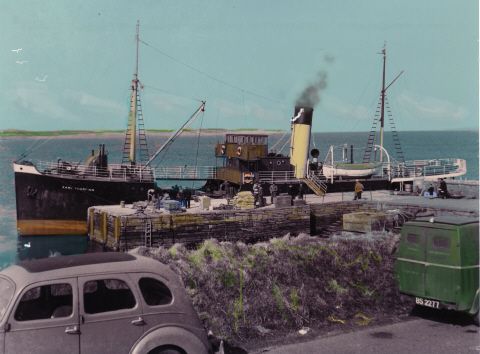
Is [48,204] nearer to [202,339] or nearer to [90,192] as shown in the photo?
[90,192]

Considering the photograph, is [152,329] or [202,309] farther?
[202,309]

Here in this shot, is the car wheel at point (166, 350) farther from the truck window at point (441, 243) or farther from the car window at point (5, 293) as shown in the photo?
the truck window at point (441, 243)

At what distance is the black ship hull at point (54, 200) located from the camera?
38.2 metres

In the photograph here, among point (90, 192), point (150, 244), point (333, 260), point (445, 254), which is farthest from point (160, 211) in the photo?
point (445, 254)

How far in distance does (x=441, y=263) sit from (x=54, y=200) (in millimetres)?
31860

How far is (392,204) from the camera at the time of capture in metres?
29.4

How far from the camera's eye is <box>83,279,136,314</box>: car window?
6.97 metres

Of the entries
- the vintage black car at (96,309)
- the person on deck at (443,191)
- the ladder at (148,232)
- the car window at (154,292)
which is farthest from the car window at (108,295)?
the person on deck at (443,191)

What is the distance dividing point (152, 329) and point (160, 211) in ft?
73.1

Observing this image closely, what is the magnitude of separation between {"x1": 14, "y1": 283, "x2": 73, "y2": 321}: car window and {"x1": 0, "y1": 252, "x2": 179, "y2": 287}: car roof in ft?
0.51

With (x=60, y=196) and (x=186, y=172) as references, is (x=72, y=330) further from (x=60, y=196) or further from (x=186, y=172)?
(x=186, y=172)

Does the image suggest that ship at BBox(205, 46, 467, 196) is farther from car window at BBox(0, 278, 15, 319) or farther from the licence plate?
car window at BBox(0, 278, 15, 319)

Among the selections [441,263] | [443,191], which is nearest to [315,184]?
[443,191]

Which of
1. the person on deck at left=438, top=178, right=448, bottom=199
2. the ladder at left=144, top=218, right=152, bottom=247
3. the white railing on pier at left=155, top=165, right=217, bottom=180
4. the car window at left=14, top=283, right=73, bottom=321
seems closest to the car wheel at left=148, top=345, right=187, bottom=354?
the car window at left=14, top=283, right=73, bottom=321
